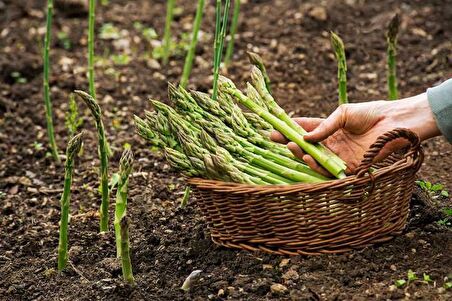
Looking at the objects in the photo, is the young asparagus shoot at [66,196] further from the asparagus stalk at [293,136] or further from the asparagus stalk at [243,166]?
the asparagus stalk at [293,136]

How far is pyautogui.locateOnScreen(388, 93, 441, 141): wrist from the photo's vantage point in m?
3.46

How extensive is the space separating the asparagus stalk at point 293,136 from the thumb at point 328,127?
0.04 meters

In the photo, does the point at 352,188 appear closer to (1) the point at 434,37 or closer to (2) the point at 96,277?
(2) the point at 96,277

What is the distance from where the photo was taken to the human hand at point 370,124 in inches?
136

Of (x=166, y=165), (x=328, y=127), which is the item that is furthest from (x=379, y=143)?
(x=166, y=165)

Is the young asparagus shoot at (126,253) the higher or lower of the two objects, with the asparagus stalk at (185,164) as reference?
lower

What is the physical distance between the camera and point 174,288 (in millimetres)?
3324

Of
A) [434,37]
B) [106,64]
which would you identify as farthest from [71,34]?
[434,37]

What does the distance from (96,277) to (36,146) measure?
1.70 metres

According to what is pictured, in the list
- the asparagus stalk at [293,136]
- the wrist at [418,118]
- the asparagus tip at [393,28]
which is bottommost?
the asparagus stalk at [293,136]

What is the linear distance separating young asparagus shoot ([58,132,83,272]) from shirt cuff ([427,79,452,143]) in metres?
1.50

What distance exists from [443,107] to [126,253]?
57.5 inches

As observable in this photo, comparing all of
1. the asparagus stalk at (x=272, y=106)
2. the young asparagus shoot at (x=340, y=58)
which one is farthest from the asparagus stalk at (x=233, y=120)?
the young asparagus shoot at (x=340, y=58)

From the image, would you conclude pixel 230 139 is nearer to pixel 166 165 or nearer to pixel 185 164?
pixel 185 164
